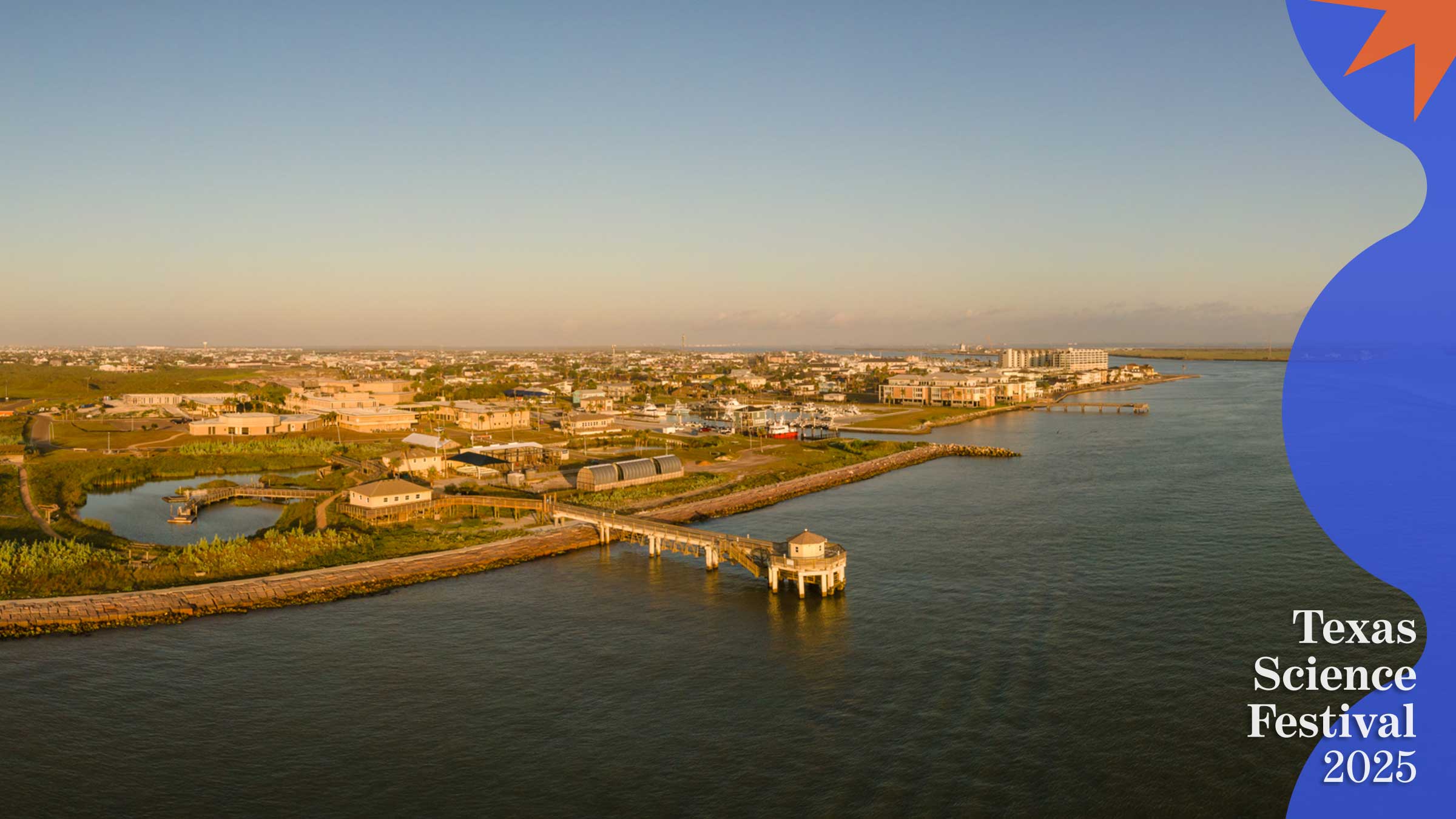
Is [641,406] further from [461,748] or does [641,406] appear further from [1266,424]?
[461,748]

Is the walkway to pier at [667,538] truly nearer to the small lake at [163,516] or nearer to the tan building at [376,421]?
the small lake at [163,516]

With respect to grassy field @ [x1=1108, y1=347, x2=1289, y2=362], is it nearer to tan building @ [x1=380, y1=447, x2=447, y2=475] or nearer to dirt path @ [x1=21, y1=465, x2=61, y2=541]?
tan building @ [x1=380, y1=447, x2=447, y2=475]

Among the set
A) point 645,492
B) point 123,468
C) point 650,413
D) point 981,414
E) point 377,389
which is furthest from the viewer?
point 377,389

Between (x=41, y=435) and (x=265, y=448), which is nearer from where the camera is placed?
(x=265, y=448)

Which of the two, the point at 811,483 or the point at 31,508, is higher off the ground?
the point at 31,508

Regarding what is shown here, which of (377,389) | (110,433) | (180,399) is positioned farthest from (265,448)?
(377,389)

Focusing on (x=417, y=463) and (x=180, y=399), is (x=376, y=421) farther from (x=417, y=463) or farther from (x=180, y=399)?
(x=180, y=399)

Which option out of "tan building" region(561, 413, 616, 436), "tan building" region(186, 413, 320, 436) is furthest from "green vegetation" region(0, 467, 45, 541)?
"tan building" region(561, 413, 616, 436)

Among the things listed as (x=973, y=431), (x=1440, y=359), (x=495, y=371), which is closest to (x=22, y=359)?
(x=495, y=371)
